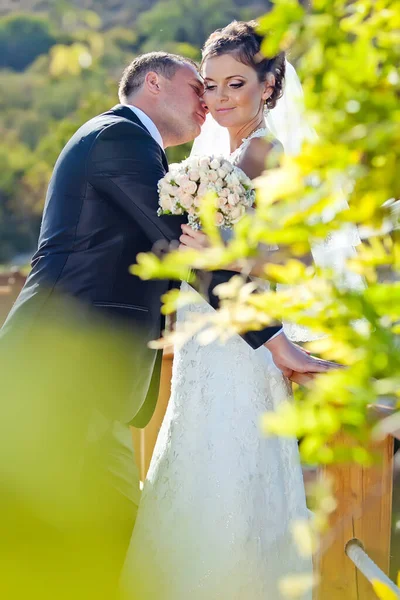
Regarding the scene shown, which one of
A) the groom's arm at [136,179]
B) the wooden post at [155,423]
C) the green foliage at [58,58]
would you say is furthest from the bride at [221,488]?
the green foliage at [58,58]

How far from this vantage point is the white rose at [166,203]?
2443mm

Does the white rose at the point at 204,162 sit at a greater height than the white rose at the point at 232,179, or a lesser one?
greater

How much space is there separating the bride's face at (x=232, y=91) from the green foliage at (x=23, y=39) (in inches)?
1365

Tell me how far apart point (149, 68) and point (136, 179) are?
2.10 feet

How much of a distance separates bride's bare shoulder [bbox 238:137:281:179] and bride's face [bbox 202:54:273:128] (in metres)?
0.16

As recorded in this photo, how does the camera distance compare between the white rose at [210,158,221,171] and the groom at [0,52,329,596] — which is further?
the groom at [0,52,329,596]

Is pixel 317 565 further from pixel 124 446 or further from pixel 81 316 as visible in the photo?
pixel 81 316

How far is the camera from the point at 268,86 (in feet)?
9.55

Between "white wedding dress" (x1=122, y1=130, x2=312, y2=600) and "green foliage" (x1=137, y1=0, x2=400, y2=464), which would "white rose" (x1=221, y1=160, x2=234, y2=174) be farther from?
"green foliage" (x1=137, y1=0, x2=400, y2=464)

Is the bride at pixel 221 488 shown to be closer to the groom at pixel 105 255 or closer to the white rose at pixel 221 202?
the groom at pixel 105 255

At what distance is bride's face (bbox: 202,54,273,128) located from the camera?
282 centimetres

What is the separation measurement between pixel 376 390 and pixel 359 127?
25 cm

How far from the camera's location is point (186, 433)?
106 inches

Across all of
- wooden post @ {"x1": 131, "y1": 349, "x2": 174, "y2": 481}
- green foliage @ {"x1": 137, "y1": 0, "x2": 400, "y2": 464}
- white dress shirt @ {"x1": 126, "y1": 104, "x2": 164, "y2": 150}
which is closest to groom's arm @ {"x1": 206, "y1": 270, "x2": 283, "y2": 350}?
white dress shirt @ {"x1": 126, "y1": 104, "x2": 164, "y2": 150}
